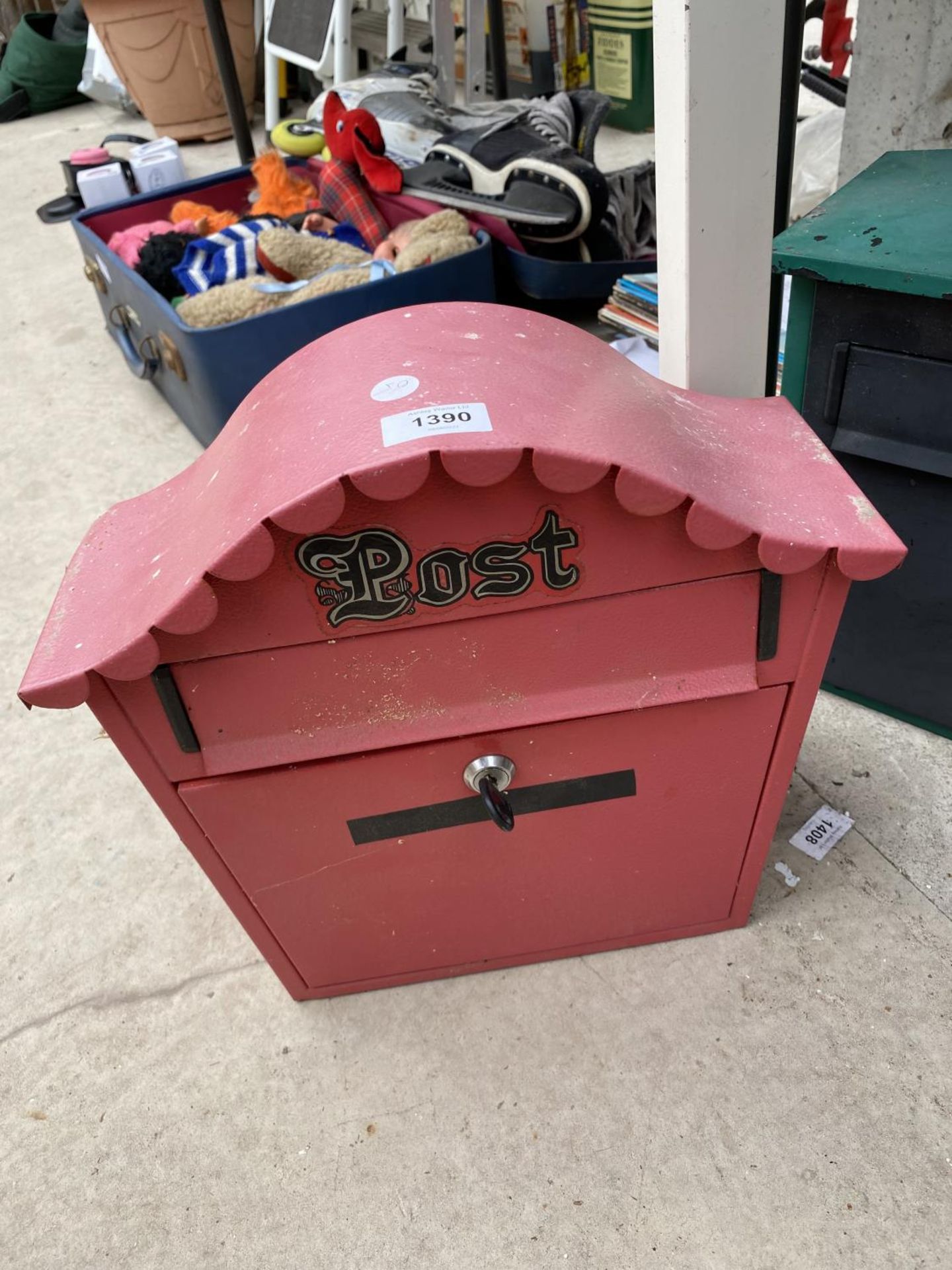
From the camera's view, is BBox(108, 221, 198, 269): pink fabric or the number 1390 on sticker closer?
the number 1390 on sticker

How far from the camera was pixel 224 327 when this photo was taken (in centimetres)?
202

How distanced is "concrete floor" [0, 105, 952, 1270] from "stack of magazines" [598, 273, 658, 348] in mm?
1100

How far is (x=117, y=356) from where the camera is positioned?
10.00ft

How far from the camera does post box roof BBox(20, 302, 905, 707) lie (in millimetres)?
729

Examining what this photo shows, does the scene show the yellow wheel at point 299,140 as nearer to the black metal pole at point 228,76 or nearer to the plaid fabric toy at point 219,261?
the black metal pole at point 228,76

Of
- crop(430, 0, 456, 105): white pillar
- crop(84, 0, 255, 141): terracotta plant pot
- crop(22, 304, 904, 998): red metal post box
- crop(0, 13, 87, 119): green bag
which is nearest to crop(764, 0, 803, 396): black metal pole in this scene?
crop(22, 304, 904, 998): red metal post box

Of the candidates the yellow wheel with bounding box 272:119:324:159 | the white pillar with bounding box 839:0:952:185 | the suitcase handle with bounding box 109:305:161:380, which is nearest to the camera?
the white pillar with bounding box 839:0:952:185

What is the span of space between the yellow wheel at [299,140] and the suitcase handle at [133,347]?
849 millimetres

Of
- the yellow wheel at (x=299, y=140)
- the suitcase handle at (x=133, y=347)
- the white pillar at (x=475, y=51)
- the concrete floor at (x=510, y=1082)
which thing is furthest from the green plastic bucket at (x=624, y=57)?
the concrete floor at (x=510, y=1082)

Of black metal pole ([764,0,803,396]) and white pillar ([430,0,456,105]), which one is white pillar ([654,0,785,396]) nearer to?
black metal pole ([764,0,803,396])

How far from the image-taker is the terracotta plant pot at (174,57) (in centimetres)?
424

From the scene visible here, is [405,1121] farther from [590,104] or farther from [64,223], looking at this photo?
[64,223]

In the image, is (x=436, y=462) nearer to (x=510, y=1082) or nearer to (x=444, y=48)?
(x=510, y=1082)

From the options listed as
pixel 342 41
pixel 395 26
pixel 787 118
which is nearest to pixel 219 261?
pixel 787 118
